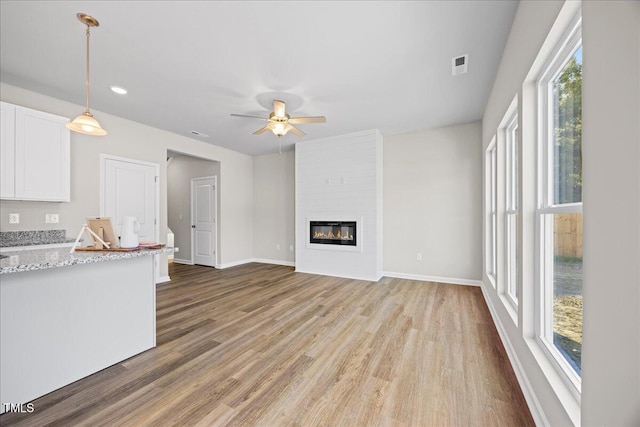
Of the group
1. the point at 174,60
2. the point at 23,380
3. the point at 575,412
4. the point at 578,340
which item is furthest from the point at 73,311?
the point at 578,340

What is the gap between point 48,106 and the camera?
3.29m

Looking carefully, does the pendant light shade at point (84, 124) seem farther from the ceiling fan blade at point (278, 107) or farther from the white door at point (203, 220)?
the white door at point (203, 220)

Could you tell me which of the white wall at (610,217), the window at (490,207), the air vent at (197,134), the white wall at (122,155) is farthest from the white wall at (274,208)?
the white wall at (610,217)

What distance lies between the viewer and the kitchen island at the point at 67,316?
5.25 ft

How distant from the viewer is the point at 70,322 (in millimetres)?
1852

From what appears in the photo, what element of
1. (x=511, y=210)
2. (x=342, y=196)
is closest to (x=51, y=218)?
(x=342, y=196)

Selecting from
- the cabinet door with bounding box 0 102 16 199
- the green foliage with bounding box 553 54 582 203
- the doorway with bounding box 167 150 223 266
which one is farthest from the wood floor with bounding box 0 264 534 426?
the doorway with bounding box 167 150 223 266

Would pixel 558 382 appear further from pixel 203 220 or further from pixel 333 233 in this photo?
pixel 203 220

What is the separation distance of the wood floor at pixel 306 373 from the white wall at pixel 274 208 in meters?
2.79

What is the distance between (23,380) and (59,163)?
2.65 m

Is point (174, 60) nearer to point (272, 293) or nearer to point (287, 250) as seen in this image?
point (272, 293)

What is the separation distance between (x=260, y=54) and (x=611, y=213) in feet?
8.77

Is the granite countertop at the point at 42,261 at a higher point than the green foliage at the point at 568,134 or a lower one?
lower

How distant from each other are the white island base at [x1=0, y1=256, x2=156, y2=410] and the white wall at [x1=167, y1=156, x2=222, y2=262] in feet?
14.4
